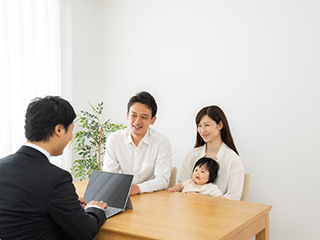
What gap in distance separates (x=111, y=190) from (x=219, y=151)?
113 centimetres

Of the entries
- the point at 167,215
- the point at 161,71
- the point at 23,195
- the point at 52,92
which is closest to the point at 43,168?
the point at 23,195

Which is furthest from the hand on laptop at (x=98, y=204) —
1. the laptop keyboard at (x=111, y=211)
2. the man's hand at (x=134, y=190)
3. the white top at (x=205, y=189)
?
the white top at (x=205, y=189)

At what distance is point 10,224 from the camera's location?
1.43m

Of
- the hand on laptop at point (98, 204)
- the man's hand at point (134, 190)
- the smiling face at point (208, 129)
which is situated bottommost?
the man's hand at point (134, 190)

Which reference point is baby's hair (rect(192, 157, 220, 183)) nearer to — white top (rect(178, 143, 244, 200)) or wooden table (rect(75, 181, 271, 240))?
white top (rect(178, 143, 244, 200))

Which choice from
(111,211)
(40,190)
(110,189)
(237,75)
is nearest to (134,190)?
(110,189)

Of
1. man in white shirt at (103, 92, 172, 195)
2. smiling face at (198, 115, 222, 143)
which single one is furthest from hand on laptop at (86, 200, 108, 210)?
smiling face at (198, 115, 222, 143)

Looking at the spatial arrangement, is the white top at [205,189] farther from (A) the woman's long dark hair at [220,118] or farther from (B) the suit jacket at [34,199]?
(B) the suit jacket at [34,199]

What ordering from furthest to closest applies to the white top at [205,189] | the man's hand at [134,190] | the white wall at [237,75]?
1. the white wall at [237,75]
2. the white top at [205,189]
3. the man's hand at [134,190]

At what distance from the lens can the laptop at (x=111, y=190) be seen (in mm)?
1935

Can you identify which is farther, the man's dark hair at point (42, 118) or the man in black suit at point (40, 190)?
the man's dark hair at point (42, 118)

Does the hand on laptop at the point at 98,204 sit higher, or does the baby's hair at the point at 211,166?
the baby's hair at the point at 211,166

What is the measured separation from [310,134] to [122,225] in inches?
77.9

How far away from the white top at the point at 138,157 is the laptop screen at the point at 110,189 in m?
0.55
